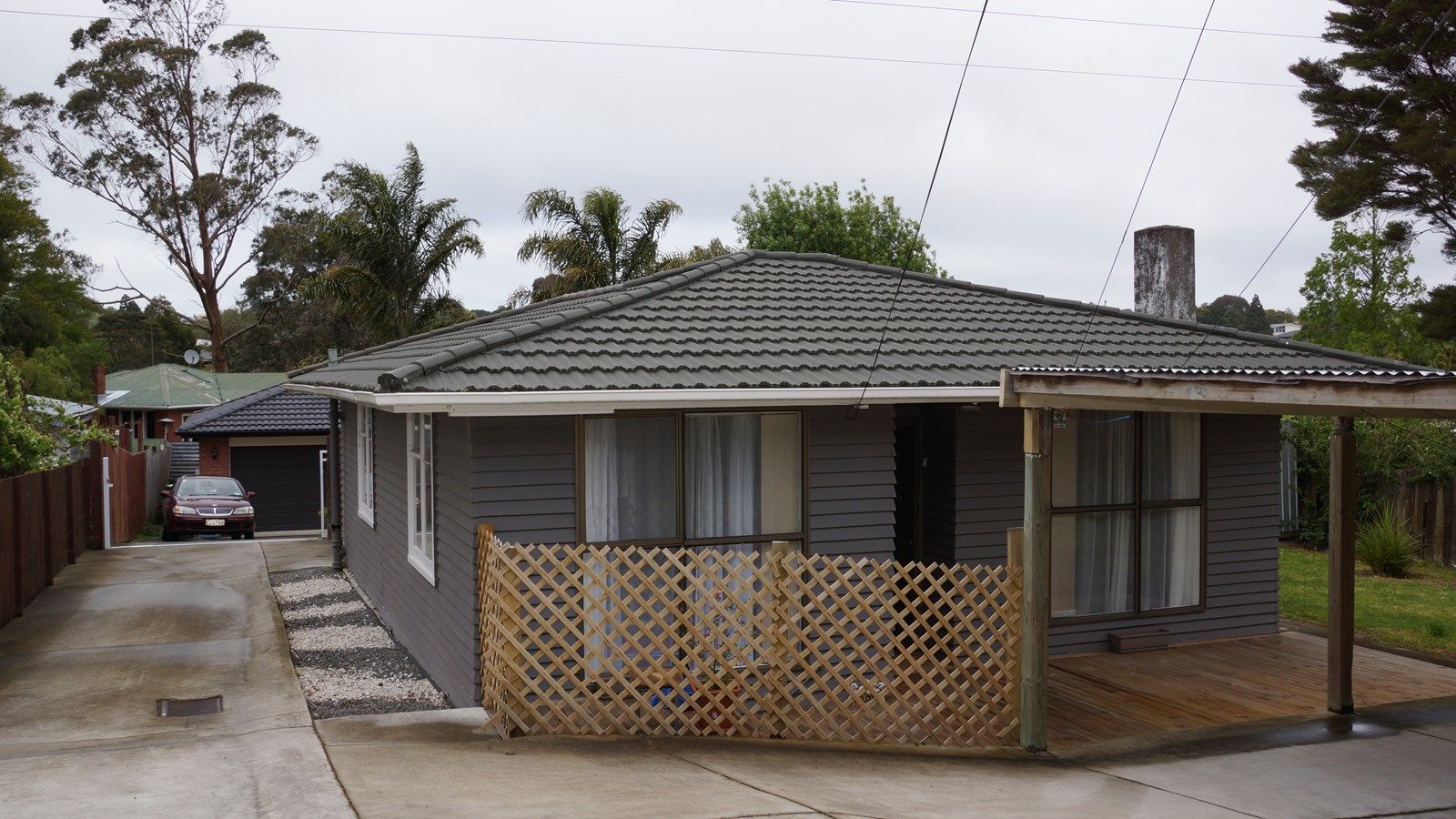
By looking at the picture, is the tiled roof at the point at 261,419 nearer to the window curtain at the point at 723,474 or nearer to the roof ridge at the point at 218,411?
the roof ridge at the point at 218,411

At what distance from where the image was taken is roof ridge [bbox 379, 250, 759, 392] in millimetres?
8047

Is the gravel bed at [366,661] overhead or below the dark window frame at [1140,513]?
below

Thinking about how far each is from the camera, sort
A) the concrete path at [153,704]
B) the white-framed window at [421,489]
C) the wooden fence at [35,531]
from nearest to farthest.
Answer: the concrete path at [153,704] → the white-framed window at [421,489] → the wooden fence at [35,531]

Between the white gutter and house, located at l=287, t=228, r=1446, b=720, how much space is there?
20 millimetres

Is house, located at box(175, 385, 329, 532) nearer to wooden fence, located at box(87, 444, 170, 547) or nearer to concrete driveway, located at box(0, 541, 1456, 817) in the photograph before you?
wooden fence, located at box(87, 444, 170, 547)

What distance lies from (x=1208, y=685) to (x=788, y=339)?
438 cm

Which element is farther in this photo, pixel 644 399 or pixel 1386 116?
Answer: pixel 1386 116

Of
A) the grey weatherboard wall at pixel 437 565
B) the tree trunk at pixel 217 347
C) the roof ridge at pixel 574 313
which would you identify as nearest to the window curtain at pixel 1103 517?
the roof ridge at pixel 574 313

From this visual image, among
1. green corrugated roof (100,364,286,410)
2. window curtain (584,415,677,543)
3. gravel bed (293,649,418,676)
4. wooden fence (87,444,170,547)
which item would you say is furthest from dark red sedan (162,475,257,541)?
window curtain (584,415,677,543)

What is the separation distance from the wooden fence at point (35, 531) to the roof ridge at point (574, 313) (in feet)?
18.3

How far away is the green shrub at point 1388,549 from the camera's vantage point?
16.1m

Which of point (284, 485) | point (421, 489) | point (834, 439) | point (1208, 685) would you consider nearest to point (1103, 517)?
point (1208, 685)

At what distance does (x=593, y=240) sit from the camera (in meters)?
26.5

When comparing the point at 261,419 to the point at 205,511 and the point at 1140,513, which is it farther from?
the point at 1140,513
